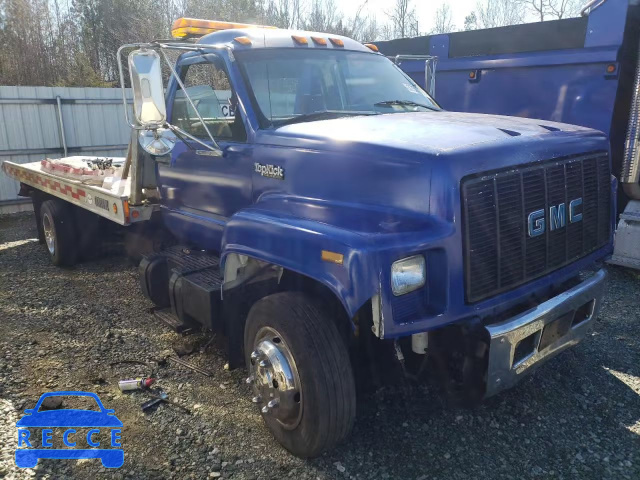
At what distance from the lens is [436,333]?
2.82m

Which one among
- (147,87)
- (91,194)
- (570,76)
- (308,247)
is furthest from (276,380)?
(570,76)

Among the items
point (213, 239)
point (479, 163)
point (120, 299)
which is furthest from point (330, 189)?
point (120, 299)

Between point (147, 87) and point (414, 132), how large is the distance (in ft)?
5.43

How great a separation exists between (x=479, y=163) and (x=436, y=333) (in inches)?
35.2

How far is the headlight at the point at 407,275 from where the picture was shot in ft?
8.14

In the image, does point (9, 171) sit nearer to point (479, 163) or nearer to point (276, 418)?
point (276, 418)

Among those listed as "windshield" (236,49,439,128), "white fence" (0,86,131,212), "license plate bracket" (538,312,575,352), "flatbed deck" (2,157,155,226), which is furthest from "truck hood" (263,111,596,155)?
"white fence" (0,86,131,212)

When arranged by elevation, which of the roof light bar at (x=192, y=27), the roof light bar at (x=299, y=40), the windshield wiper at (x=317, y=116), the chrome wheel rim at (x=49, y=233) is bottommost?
the chrome wheel rim at (x=49, y=233)

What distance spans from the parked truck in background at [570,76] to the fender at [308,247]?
293 centimetres

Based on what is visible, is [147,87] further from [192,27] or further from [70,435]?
[70,435]

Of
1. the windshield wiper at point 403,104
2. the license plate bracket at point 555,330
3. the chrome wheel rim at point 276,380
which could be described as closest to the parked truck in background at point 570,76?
the windshield wiper at point 403,104

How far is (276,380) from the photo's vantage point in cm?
299

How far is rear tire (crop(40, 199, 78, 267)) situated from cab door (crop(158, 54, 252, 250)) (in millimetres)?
2367

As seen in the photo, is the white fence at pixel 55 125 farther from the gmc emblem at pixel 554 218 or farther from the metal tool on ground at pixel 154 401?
the gmc emblem at pixel 554 218
